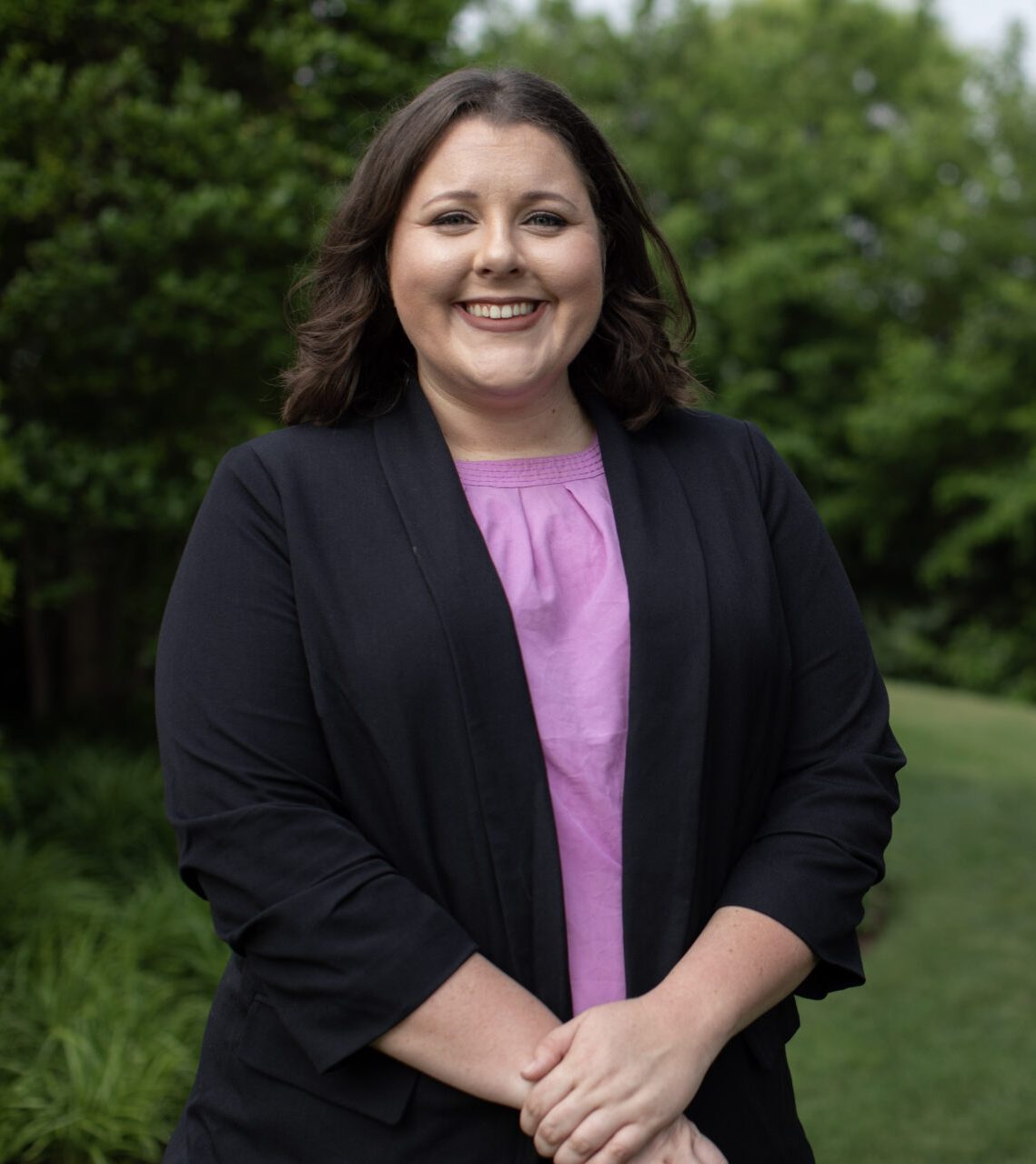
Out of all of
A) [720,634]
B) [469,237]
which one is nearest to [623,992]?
[720,634]

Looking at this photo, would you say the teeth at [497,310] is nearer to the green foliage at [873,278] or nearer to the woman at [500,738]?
the woman at [500,738]

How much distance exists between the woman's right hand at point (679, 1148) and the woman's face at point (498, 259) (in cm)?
Answer: 95

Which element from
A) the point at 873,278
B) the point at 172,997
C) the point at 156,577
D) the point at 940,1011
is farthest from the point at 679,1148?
the point at 873,278

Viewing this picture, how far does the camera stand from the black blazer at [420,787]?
1649 mm

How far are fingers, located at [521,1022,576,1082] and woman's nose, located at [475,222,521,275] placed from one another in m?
0.94

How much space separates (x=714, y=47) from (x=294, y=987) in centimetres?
2028

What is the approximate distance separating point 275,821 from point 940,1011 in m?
4.30

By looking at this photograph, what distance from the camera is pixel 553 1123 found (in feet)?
5.15

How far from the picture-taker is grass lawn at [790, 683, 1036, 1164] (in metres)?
4.38

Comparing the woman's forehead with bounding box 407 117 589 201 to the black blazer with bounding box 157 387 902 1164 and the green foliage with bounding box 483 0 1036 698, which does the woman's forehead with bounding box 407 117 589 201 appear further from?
the green foliage with bounding box 483 0 1036 698

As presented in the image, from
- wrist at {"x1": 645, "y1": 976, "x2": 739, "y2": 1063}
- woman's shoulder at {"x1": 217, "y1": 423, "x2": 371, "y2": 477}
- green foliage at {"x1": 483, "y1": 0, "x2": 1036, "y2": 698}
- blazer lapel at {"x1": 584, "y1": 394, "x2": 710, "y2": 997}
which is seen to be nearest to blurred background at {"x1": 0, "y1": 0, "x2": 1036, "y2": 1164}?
woman's shoulder at {"x1": 217, "y1": 423, "x2": 371, "y2": 477}

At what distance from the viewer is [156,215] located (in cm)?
533

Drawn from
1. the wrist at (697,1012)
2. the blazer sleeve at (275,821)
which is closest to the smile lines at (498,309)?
the blazer sleeve at (275,821)

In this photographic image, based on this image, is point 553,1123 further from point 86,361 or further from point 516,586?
point 86,361
